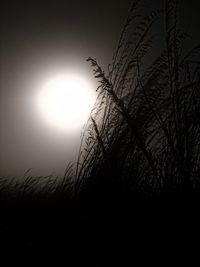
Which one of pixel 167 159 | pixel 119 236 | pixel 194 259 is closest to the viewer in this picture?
pixel 194 259

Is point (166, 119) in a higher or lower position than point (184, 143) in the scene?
higher

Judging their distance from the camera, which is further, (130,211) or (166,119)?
(166,119)

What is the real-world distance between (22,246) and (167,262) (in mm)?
256

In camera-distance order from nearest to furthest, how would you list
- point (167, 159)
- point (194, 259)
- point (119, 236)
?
point (194, 259)
point (119, 236)
point (167, 159)

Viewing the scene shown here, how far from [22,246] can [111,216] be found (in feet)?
0.62

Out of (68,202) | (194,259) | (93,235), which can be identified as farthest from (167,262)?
(68,202)

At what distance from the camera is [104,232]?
2.49ft

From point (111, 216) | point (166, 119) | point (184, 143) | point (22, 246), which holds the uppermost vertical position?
point (166, 119)

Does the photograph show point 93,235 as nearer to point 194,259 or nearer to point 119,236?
point 119,236

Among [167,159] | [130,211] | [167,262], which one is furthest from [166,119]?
[167,262]

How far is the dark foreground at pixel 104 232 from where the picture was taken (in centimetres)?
65

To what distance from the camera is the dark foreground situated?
0.65m

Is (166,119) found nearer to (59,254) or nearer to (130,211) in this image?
(130,211)

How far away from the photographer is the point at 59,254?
2.23ft
